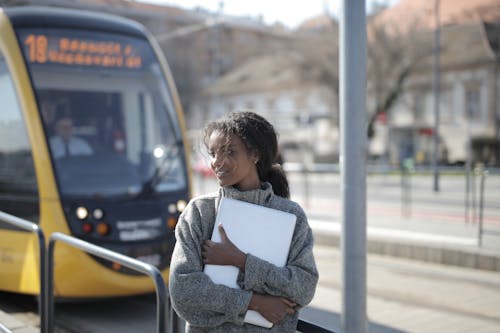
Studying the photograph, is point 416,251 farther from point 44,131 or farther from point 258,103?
point 258,103

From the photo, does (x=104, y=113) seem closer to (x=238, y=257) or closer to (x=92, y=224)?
(x=92, y=224)

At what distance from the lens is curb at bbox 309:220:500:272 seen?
8375 mm

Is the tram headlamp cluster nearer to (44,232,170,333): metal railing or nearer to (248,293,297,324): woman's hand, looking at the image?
(44,232,170,333): metal railing

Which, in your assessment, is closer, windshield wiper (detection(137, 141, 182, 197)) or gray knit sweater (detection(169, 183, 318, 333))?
gray knit sweater (detection(169, 183, 318, 333))

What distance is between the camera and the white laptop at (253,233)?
222 centimetres

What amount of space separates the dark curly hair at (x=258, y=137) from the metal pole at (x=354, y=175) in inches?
48.3

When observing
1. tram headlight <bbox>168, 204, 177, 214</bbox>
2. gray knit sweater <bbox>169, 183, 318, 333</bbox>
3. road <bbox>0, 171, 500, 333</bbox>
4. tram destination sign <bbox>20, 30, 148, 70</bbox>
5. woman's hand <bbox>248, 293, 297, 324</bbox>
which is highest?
tram destination sign <bbox>20, 30, 148, 70</bbox>

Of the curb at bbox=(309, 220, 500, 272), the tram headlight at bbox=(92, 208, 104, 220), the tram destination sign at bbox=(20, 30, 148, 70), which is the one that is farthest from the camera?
the curb at bbox=(309, 220, 500, 272)

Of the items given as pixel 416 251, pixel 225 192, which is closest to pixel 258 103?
pixel 416 251

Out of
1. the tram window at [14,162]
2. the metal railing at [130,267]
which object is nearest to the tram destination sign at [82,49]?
the tram window at [14,162]

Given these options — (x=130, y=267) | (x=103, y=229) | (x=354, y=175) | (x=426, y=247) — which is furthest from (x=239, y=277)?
(x=426, y=247)

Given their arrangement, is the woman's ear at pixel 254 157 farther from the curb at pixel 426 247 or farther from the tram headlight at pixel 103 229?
the curb at pixel 426 247

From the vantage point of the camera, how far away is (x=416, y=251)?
30.2 ft

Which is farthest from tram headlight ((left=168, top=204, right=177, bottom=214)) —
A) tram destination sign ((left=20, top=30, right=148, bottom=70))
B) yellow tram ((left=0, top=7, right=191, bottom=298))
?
tram destination sign ((left=20, top=30, right=148, bottom=70))
